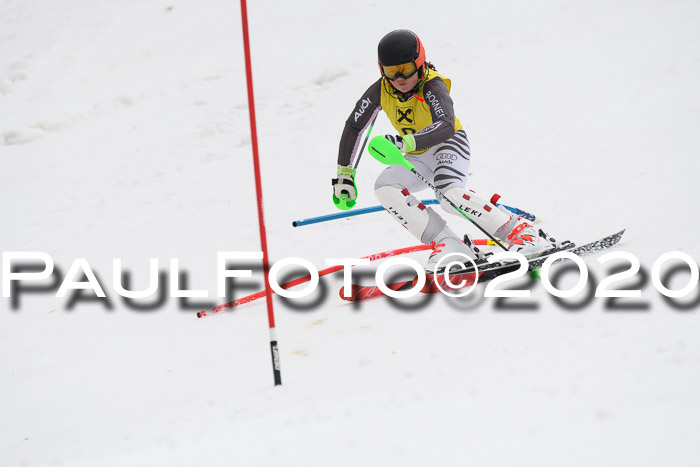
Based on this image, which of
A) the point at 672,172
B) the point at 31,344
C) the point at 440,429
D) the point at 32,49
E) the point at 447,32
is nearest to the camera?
the point at 440,429

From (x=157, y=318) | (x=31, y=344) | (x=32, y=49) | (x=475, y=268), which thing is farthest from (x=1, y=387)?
(x=32, y=49)

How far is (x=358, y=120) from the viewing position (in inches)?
231

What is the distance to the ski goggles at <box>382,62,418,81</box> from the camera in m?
5.22

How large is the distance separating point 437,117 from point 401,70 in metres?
0.46

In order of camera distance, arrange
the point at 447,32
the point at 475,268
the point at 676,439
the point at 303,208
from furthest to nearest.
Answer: the point at 447,32
the point at 303,208
the point at 475,268
the point at 676,439

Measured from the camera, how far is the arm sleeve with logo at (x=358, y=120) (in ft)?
18.9

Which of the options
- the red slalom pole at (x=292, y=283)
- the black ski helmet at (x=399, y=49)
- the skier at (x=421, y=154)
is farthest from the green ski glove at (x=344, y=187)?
the black ski helmet at (x=399, y=49)

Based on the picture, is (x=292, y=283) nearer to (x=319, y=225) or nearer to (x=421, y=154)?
(x=421, y=154)

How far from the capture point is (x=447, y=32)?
11938 millimetres

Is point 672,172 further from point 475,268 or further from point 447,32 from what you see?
point 447,32

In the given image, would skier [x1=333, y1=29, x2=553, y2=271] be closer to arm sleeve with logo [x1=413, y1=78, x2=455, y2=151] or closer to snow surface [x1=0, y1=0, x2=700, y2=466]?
arm sleeve with logo [x1=413, y1=78, x2=455, y2=151]

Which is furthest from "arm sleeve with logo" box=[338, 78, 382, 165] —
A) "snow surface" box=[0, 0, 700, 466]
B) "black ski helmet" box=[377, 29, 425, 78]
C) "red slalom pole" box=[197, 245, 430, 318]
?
"snow surface" box=[0, 0, 700, 466]

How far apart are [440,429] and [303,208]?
6.16 metres

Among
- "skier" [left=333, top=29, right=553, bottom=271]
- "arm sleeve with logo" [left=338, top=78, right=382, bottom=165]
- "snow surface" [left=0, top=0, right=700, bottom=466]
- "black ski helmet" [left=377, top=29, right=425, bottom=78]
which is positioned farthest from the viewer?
"arm sleeve with logo" [left=338, top=78, right=382, bottom=165]
